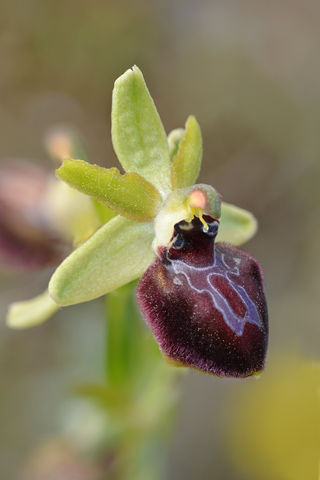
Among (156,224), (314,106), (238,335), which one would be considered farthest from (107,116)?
(238,335)

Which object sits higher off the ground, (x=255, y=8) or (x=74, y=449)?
(x=255, y=8)

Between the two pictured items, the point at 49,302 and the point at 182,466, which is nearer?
the point at 49,302

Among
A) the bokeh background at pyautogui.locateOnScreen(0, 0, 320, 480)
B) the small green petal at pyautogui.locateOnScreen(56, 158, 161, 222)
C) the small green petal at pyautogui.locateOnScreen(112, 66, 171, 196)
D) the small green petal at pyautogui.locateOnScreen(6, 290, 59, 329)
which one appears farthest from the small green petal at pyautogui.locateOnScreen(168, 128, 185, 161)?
the bokeh background at pyautogui.locateOnScreen(0, 0, 320, 480)

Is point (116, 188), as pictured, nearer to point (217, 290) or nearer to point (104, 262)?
point (104, 262)

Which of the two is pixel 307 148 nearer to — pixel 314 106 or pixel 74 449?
pixel 314 106

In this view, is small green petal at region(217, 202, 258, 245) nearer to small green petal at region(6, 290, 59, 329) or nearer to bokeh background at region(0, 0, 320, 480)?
small green petal at region(6, 290, 59, 329)

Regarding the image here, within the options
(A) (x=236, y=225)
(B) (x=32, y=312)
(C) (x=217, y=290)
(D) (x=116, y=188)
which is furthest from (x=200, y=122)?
(C) (x=217, y=290)
